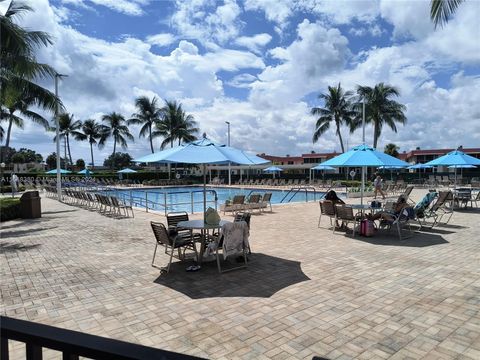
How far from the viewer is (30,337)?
1.08 m

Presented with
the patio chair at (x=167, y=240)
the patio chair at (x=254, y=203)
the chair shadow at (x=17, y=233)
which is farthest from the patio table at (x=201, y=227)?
the patio chair at (x=254, y=203)

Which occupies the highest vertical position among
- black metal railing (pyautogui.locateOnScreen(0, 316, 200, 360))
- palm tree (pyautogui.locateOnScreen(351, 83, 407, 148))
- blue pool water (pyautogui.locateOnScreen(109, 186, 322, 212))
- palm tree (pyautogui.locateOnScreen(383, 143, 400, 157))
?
palm tree (pyautogui.locateOnScreen(351, 83, 407, 148))

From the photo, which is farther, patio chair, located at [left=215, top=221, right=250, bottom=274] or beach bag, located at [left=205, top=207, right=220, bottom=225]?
beach bag, located at [left=205, top=207, right=220, bottom=225]

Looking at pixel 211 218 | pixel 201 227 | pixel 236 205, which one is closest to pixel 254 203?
pixel 236 205

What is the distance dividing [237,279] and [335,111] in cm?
3368

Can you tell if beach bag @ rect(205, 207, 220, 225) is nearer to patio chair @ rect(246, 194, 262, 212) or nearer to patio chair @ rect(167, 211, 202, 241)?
patio chair @ rect(167, 211, 202, 241)

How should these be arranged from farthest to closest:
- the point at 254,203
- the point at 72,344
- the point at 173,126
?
1. the point at 173,126
2. the point at 254,203
3. the point at 72,344

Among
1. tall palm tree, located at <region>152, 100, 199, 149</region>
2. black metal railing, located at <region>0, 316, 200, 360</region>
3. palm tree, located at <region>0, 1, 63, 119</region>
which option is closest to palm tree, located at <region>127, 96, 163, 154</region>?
tall palm tree, located at <region>152, 100, 199, 149</region>

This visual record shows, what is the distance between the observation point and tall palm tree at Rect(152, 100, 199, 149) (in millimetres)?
42031

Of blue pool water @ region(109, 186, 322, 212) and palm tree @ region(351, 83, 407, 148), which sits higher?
palm tree @ region(351, 83, 407, 148)

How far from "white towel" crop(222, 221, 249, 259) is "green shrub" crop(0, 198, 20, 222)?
9.81m

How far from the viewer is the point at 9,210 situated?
40.2ft

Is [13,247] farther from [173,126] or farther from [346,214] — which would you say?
[173,126]

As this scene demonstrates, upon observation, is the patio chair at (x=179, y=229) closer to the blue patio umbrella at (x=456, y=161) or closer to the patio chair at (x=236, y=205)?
the patio chair at (x=236, y=205)
